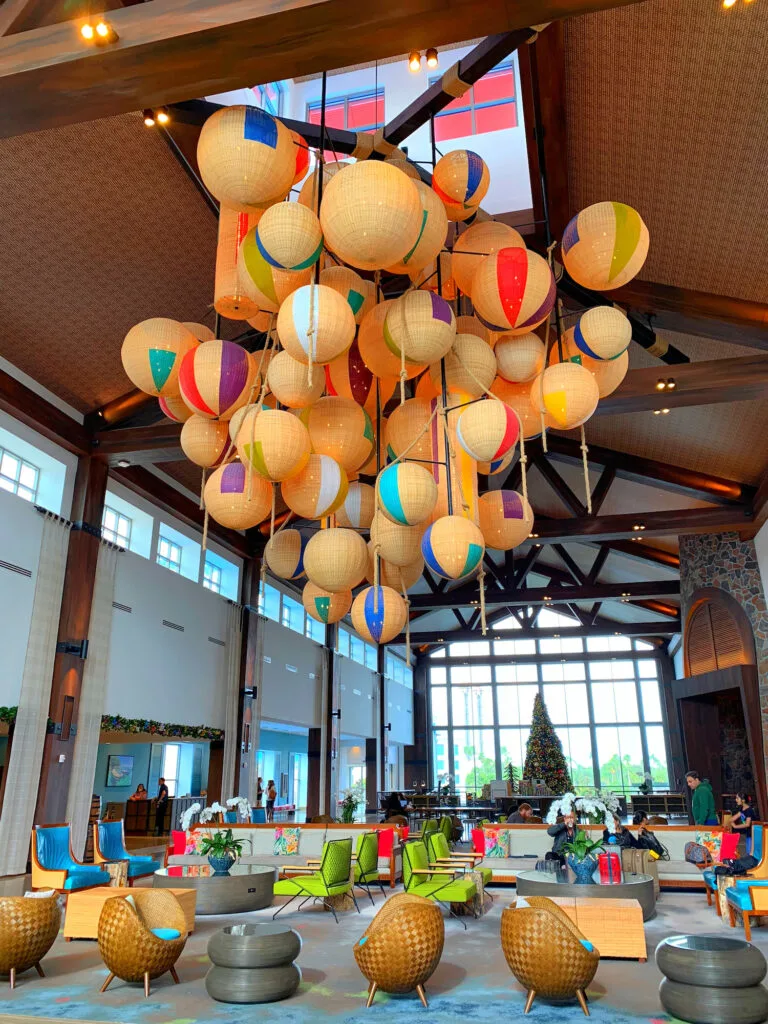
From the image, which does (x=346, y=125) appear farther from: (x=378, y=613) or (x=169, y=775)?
(x=169, y=775)

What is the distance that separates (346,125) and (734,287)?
415 centimetres

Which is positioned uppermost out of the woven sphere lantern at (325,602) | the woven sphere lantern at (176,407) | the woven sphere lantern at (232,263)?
the woven sphere lantern at (232,263)

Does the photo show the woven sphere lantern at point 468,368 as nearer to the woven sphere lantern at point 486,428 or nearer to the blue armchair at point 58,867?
the woven sphere lantern at point 486,428

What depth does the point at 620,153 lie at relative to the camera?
6.04 meters

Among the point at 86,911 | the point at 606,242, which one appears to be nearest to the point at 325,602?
the point at 606,242

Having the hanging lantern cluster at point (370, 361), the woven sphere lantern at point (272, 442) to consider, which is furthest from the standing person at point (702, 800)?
the woven sphere lantern at point (272, 442)

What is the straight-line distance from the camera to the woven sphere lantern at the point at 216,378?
3.67m

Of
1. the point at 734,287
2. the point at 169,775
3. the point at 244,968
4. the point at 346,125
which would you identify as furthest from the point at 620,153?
the point at 169,775

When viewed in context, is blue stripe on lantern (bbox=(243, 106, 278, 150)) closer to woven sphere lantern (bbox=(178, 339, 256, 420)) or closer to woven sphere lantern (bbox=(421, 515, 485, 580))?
woven sphere lantern (bbox=(178, 339, 256, 420))

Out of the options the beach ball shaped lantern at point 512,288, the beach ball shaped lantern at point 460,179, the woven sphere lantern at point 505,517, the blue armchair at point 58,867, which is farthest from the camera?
the blue armchair at point 58,867

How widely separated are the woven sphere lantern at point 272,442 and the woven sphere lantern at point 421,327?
61cm

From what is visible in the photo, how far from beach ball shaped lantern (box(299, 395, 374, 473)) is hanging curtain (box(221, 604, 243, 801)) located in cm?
947

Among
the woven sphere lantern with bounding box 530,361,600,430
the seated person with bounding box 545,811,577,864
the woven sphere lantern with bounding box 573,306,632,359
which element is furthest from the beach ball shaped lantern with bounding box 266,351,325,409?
the seated person with bounding box 545,811,577,864

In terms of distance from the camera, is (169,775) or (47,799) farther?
(169,775)
